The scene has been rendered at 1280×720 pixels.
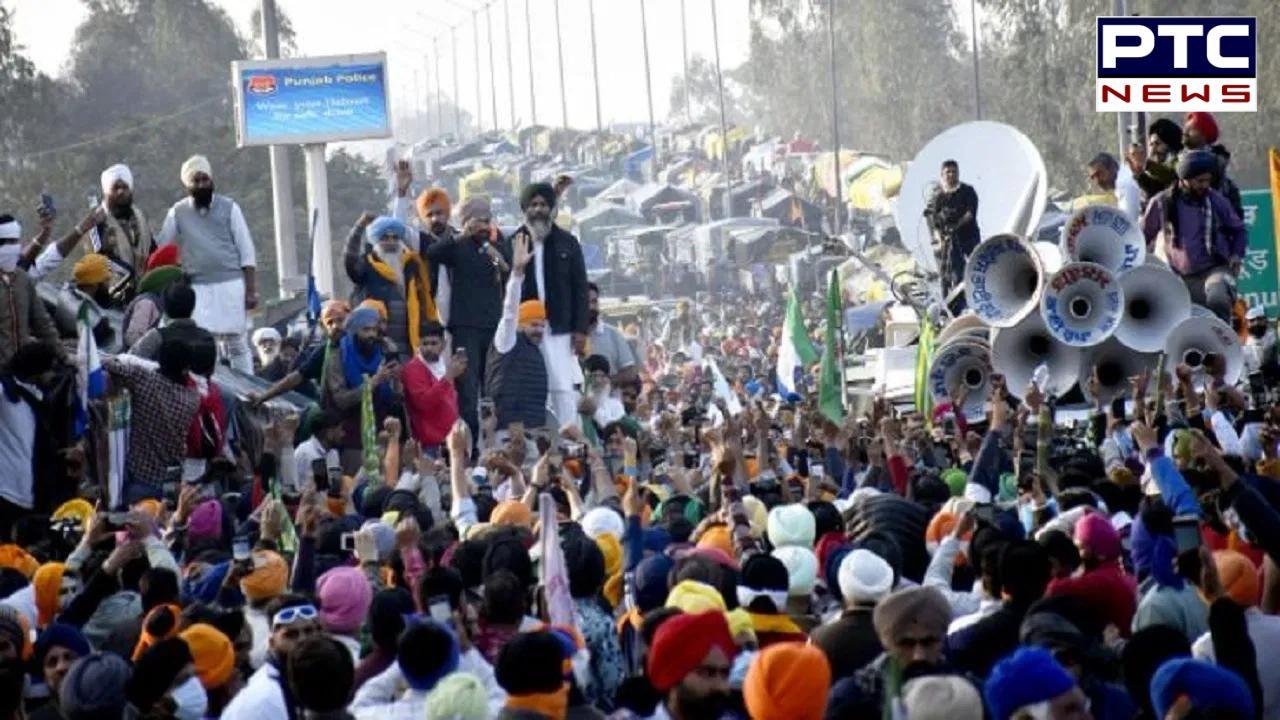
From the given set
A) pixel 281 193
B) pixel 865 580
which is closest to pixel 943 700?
pixel 865 580

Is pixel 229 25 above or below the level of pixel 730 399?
above

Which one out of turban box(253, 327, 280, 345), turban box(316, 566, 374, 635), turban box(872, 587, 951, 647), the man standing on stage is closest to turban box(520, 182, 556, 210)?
turban box(253, 327, 280, 345)

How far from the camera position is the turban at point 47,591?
10969 mm

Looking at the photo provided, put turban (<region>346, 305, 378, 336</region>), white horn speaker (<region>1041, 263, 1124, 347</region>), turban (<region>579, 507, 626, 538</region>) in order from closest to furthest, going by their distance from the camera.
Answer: turban (<region>579, 507, 626, 538</region>) → turban (<region>346, 305, 378, 336</region>) → white horn speaker (<region>1041, 263, 1124, 347</region>)

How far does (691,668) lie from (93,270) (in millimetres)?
10202

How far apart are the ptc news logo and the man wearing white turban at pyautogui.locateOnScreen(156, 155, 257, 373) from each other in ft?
33.1

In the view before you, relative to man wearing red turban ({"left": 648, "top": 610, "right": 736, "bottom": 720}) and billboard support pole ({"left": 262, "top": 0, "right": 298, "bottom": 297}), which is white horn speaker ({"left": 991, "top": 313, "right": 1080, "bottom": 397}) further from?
billboard support pole ({"left": 262, "top": 0, "right": 298, "bottom": 297})

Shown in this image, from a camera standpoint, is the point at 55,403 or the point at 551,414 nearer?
the point at 55,403

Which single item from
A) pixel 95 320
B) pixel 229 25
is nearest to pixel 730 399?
pixel 95 320

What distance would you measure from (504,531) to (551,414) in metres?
7.15

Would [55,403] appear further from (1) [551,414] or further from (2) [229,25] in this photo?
(2) [229,25]

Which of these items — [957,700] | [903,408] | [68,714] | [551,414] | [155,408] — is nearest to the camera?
[957,700]

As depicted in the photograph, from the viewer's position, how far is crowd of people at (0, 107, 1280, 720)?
8.38 metres

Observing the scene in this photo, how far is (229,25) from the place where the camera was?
80.2 meters
